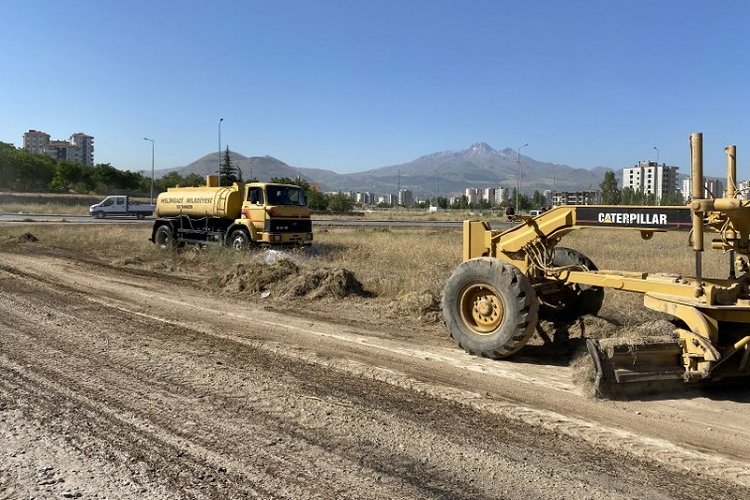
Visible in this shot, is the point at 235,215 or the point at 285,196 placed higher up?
the point at 285,196

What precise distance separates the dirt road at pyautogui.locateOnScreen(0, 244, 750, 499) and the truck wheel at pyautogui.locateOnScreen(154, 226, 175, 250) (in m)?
14.4

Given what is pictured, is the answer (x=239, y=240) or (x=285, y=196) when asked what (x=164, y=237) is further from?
(x=285, y=196)

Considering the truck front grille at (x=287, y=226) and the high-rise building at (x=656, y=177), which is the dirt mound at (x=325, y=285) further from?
the high-rise building at (x=656, y=177)

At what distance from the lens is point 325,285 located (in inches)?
468

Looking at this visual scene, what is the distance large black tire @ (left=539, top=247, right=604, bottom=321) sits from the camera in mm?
8367

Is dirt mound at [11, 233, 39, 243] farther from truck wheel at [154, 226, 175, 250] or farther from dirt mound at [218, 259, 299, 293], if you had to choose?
dirt mound at [218, 259, 299, 293]

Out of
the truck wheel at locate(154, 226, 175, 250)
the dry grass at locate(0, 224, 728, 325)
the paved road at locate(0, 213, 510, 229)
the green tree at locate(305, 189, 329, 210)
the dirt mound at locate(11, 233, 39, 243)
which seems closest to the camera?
the dry grass at locate(0, 224, 728, 325)

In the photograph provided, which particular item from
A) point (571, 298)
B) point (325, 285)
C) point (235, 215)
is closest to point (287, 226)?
point (235, 215)

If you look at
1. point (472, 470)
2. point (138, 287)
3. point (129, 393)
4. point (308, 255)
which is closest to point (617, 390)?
point (472, 470)

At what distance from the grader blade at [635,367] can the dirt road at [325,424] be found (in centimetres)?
18

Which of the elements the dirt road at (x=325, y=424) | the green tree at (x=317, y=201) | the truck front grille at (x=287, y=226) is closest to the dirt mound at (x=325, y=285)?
the dirt road at (x=325, y=424)

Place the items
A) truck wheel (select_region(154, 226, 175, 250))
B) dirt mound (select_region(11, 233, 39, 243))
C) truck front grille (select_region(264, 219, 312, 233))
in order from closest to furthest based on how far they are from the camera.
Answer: truck front grille (select_region(264, 219, 312, 233))
truck wheel (select_region(154, 226, 175, 250))
dirt mound (select_region(11, 233, 39, 243))

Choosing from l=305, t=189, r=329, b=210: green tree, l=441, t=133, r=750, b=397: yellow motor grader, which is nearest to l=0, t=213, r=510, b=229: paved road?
l=305, t=189, r=329, b=210: green tree

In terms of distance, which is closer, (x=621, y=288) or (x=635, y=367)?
(x=635, y=367)
